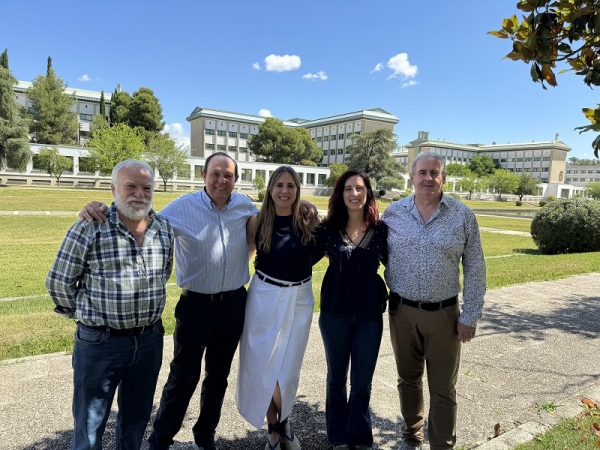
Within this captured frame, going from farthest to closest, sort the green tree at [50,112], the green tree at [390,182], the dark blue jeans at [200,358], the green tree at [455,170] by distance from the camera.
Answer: the green tree at [455,170]
the green tree at [390,182]
the green tree at [50,112]
the dark blue jeans at [200,358]

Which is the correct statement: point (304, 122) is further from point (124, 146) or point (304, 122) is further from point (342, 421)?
point (342, 421)

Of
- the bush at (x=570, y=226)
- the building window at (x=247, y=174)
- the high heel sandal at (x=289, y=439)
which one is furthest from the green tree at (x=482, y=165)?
the high heel sandal at (x=289, y=439)

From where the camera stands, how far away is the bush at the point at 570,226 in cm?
1380

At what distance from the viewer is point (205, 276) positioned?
108 inches

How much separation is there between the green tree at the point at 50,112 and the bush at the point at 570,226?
6443cm

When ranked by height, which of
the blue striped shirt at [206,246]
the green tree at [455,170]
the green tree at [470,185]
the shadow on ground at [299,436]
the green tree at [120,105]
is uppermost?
the green tree at [120,105]

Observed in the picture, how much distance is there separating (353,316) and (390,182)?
63324 mm

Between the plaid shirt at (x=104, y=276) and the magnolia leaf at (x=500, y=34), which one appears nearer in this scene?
the plaid shirt at (x=104, y=276)

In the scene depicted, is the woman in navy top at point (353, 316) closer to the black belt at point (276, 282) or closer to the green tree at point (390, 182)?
the black belt at point (276, 282)

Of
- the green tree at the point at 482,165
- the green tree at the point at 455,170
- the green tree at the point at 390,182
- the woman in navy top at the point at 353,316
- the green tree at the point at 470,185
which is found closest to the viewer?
the woman in navy top at the point at 353,316

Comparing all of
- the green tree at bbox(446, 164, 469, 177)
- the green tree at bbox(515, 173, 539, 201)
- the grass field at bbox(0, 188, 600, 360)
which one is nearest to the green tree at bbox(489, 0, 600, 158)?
the grass field at bbox(0, 188, 600, 360)

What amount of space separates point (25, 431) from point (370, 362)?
242cm

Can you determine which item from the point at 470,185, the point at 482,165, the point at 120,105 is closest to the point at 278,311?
the point at 120,105

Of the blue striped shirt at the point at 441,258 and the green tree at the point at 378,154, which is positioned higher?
the green tree at the point at 378,154
